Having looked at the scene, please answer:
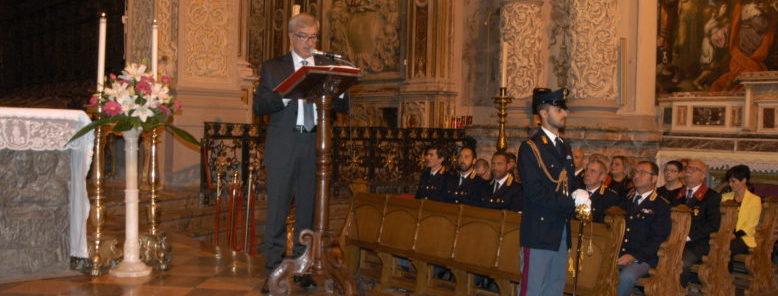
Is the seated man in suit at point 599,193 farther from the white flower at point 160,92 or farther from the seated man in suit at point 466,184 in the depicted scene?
the white flower at point 160,92

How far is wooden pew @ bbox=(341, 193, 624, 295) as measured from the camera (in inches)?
231

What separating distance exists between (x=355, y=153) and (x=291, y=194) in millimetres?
6361

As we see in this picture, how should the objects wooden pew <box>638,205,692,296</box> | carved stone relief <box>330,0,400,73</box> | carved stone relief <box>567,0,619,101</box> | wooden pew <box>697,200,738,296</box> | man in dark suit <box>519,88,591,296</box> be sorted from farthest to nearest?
1. carved stone relief <box>330,0,400,73</box>
2. carved stone relief <box>567,0,619,101</box>
3. wooden pew <box>697,200,738,296</box>
4. wooden pew <box>638,205,692,296</box>
5. man in dark suit <box>519,88,591,296</box>

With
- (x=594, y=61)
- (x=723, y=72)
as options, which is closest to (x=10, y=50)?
(x=594, y=61)

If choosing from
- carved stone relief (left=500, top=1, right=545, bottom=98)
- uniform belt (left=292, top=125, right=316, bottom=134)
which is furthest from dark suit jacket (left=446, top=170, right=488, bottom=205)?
carved stone relief (left=500, top=1, right=545, bottom=98)

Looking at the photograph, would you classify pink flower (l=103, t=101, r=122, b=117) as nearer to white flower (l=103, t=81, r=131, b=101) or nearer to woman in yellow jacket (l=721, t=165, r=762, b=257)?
white flower (l=103, t=81, r=131, b=101)

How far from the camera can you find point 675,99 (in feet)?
43.0

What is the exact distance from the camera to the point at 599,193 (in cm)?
704

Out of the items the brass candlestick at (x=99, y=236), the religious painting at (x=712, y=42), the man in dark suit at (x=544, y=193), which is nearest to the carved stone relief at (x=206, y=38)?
the brass candlestick at (x=99, y=236)

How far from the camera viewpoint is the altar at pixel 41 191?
18.6ft

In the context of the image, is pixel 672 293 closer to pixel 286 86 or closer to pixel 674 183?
pixel 674 183

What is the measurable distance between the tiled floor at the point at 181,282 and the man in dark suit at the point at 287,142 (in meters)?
0.39

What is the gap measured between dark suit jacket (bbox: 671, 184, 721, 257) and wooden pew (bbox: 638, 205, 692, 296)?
73cm

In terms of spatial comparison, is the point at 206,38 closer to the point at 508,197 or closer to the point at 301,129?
the point at 508,197
